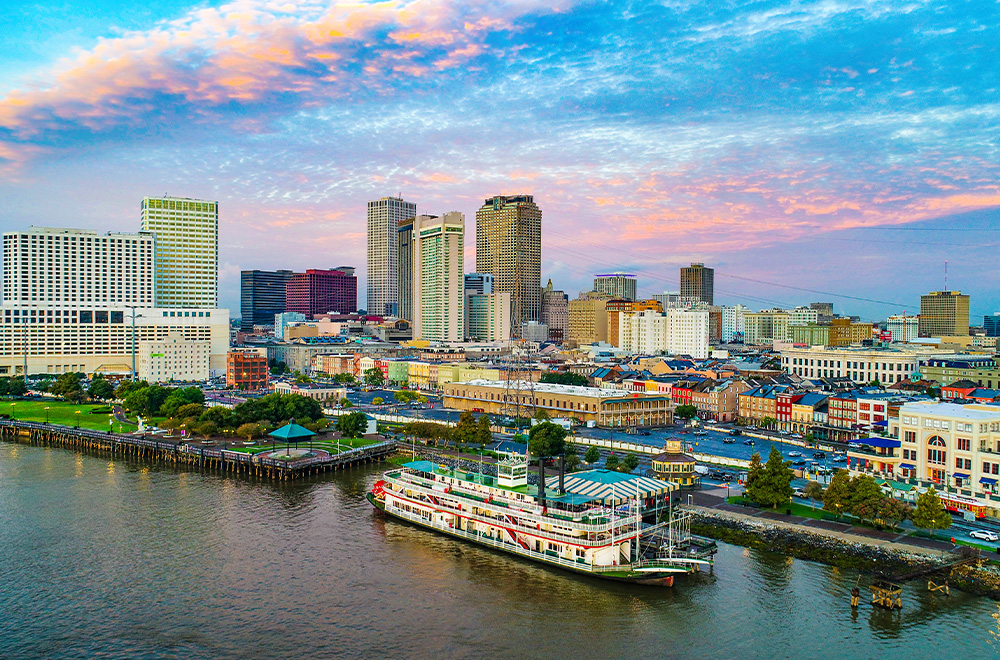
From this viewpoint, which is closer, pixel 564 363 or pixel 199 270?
pixel 564 363

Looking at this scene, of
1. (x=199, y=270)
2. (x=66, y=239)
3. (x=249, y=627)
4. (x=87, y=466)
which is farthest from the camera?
(x=199, y=270)

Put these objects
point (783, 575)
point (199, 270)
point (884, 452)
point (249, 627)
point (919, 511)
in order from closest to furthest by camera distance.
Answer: point (249, 627) → point (783, 575) → point (919, 511) → point (884, 452) → point (199, 270)

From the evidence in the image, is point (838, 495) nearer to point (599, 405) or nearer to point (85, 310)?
point (599, 405)

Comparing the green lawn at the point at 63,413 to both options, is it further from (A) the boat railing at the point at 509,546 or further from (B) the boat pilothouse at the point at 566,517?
(B) the boat pilothouse at the point at 566,517

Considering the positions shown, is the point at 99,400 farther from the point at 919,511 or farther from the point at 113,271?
the point at 919,511

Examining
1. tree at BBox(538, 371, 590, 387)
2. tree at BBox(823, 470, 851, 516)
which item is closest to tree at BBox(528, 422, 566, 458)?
tree at BBox(823, 470, 851, 516)

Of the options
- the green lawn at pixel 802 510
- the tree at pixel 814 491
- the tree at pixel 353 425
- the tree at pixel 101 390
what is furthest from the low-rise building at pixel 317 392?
the tree at pixel 814 491

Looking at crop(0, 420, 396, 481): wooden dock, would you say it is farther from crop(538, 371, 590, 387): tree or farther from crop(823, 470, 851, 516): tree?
crop(538, 371, 590, 387): tree

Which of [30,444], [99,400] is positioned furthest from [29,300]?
[30,444]

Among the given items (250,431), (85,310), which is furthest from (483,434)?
(85,310)
